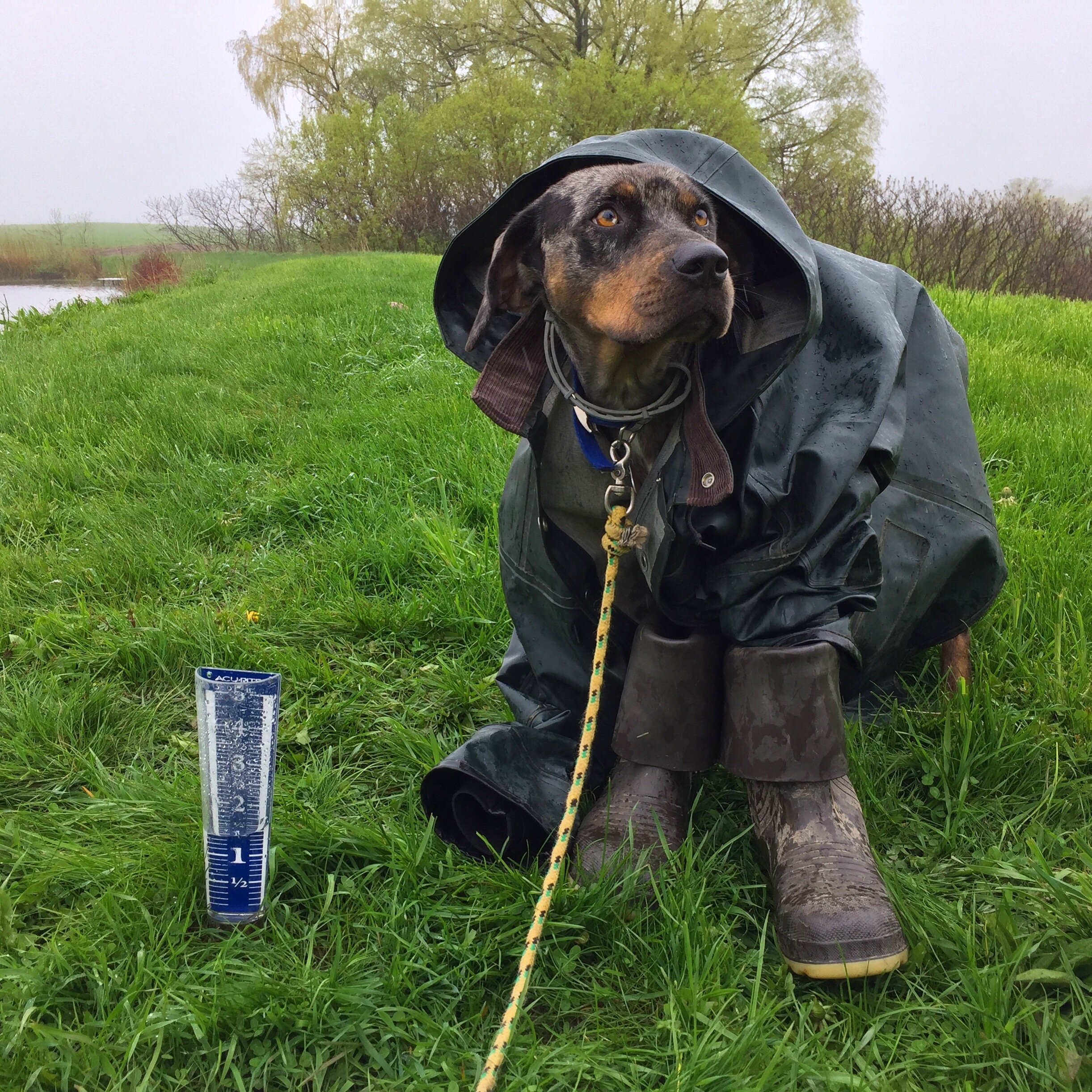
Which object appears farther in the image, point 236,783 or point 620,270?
point 620,270

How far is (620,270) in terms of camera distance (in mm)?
1784

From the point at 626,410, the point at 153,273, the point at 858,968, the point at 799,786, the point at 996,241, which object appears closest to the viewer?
the point at 858,968

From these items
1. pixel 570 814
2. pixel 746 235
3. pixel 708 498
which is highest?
pixel 746 235

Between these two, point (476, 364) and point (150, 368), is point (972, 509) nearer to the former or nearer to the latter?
point (476, 364)

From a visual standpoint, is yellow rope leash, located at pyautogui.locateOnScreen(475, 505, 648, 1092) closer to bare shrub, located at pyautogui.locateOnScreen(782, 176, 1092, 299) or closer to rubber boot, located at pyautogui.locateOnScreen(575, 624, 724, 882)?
rubber boot, located at pyautogui.locateOnScreen(575, 624, 724, 882)

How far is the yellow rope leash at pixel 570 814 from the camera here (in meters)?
1.30

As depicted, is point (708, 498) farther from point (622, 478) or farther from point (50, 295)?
point (50, 295)

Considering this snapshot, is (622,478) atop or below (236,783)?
atop

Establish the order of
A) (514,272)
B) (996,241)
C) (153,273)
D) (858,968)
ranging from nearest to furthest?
(858,968) < (514,272) < (996,241) < (153,273)

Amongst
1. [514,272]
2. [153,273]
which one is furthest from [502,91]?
[514,272]

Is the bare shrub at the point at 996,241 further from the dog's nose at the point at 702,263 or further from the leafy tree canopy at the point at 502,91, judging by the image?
the leafy tree canopy at the point at 502,91

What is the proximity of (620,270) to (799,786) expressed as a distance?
109 cm

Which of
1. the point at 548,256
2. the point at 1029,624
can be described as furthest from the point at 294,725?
the point at 1029,624

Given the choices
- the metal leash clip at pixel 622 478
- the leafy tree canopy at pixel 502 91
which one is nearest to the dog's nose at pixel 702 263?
the metal leash clip at pixel 622 478
